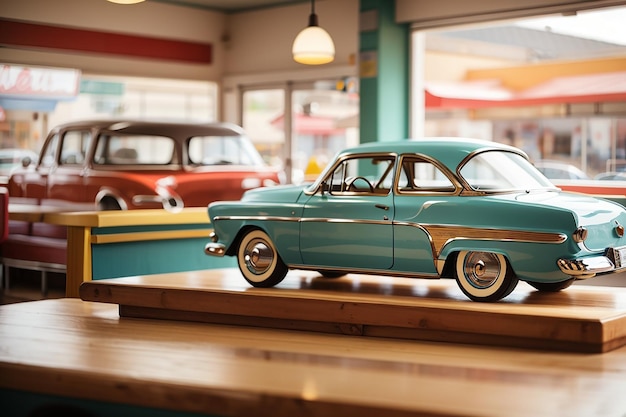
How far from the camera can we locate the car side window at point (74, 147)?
7.86 m

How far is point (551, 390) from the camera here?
2869 mm

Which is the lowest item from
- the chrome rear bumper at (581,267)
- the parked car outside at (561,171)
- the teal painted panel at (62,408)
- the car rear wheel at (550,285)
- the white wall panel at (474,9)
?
the teal painted panel at (62,408)

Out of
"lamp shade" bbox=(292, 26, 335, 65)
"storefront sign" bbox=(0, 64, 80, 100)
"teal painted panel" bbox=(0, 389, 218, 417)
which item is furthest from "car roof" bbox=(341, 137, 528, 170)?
"storefront sign" bbox=(0, 64, 80, 100)

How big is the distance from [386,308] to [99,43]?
711 cm

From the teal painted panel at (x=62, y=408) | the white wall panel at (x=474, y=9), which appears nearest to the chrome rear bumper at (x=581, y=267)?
the teal painted panel at (x=62, y=408)

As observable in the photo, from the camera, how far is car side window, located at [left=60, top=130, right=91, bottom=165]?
25.8ft

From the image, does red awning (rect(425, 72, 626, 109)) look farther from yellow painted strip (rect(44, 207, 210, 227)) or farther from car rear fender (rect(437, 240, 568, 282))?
car rear fender (rect(437, 240, 568, 282))

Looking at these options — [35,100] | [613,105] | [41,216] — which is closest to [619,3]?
[613,105]

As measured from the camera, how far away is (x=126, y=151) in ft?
25.3

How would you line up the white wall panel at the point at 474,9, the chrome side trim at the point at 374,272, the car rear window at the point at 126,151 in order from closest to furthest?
the chrome side trim at the point at 374,272 → the white wall panel at the point at 474,9 → the car rear window at the point at 126,151

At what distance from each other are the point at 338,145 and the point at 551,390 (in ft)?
23.5

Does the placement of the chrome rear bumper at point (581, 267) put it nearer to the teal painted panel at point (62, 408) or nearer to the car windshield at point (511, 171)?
the car windshield at point (511, 171)

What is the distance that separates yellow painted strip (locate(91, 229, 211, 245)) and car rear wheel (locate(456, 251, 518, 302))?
8.38ft

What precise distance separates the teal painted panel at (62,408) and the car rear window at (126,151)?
4390 millimetres
